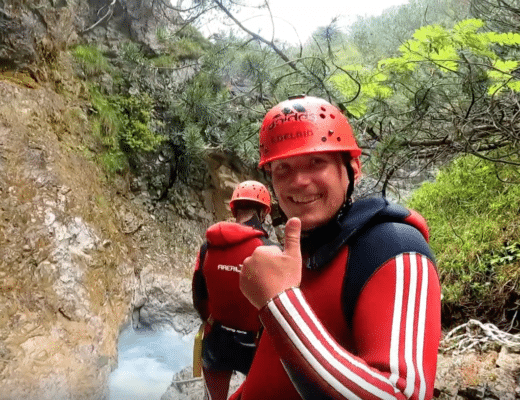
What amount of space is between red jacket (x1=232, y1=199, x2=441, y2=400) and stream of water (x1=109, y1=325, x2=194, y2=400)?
452 centimetres

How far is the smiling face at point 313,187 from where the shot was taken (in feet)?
3.69

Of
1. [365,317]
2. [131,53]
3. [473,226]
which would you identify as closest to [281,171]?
[365,317]

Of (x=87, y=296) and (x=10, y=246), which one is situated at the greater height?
(x=10, y=246)

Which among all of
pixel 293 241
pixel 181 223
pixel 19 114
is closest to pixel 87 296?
pixel 19 114

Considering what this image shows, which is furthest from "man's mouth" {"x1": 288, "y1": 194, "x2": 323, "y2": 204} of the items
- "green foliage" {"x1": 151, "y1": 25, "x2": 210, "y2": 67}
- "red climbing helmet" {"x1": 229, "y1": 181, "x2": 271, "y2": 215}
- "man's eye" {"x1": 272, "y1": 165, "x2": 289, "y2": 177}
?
"green foliage" {"x1": 151, "y1": 25, "x2": 210, "y2": 67}

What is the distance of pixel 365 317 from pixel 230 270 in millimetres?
2043

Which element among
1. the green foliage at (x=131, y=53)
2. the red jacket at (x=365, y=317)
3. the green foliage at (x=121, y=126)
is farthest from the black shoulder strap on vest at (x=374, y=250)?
the green foliage at (x=131, y=53)

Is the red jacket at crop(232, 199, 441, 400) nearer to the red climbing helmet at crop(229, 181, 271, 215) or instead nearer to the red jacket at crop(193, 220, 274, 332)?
the red jacket at crop(193, 220, 274, 332)

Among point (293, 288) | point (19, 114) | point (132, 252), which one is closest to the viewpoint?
point (293, 288)

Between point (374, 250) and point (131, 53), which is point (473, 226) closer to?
point (374, 250)

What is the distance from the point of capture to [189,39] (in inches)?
360

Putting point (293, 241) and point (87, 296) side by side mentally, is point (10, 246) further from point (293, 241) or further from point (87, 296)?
point (293, 241)

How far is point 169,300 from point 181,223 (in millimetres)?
1931

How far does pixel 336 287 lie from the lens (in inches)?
38.6
